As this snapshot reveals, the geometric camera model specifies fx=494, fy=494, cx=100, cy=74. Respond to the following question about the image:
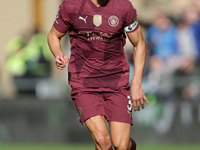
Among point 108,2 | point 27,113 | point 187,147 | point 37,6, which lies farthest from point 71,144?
point 37,6

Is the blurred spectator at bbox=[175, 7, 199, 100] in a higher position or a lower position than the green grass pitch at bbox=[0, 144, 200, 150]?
higher

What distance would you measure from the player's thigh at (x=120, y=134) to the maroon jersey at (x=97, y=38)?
0.50 meters

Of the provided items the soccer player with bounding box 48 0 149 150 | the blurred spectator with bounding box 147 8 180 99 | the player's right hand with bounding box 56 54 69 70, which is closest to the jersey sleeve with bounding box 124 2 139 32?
the soccer player with bounding box 48 0 149 150

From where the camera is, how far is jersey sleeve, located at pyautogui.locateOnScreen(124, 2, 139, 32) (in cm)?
622

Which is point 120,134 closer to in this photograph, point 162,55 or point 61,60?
point 61,60

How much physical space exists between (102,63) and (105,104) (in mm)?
543

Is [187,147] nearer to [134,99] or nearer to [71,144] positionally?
[71,144]

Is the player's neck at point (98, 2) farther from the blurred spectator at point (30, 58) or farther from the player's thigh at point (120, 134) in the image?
the blurred spectator at point (30, 58)

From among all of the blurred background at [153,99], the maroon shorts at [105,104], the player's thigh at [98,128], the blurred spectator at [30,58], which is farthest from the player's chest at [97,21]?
the blurred spectator at [30,58]

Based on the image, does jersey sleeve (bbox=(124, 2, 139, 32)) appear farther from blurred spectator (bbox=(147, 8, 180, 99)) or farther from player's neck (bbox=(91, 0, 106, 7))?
blurred spectator (bbox=(147, 8, 180, 99))

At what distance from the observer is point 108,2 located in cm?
622

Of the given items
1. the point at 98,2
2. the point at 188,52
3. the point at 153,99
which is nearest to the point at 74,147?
the point at 153,99

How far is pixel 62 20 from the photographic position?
6301mm

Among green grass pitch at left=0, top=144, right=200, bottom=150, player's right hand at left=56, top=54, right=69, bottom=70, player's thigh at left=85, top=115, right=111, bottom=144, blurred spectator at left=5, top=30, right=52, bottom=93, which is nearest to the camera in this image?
player's right hand at left=56, top=54, right=69, bottom=70
